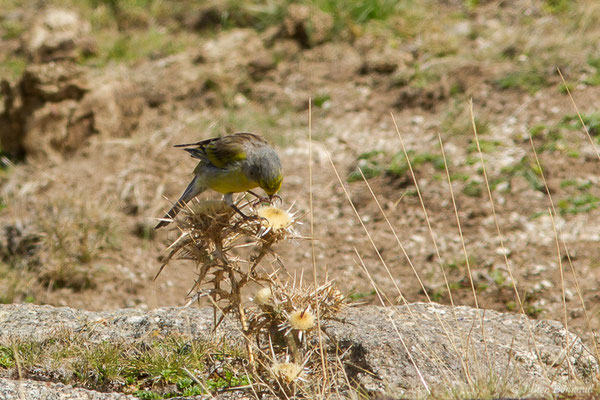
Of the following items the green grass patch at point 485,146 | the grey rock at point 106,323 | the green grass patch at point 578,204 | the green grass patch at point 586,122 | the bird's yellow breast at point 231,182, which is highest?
the bird's yellow breast at point 231,182

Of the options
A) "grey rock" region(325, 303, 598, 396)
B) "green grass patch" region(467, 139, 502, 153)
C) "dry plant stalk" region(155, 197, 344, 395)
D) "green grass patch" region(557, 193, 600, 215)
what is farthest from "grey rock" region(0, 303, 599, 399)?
"green grass patch" region(467, 139, 502, 153)

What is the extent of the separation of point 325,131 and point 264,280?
176 inches

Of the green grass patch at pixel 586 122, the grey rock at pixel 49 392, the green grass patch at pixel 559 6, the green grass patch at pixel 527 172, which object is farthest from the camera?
the green grass patch at pixel 559 6

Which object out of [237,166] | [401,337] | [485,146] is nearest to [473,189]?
[485,146]

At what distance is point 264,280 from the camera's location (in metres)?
3.14

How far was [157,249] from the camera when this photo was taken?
6352 mm

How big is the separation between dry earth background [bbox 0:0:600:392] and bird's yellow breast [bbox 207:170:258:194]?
24.8 inches

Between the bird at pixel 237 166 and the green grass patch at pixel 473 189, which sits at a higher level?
the bird at pixel 237 166

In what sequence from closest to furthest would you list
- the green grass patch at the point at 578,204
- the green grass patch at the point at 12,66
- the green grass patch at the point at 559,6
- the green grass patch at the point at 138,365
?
the green grass patch at the point at 138,365, the green grass patch at the point at 578,204, the green grass patch at the point at 559,6, the green grass patch at the point at 12,66

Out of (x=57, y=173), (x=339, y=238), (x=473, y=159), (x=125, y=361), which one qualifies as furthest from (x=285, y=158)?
(x=125, y=361)

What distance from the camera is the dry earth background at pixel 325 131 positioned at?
567cm

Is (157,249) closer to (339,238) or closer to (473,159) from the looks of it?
(339,238)

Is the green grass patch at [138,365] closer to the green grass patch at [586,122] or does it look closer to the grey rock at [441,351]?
the grey rock at [441,351]

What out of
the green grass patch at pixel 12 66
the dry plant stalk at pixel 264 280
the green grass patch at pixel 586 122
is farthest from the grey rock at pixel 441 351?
the green grass patch at pixel 12 66
